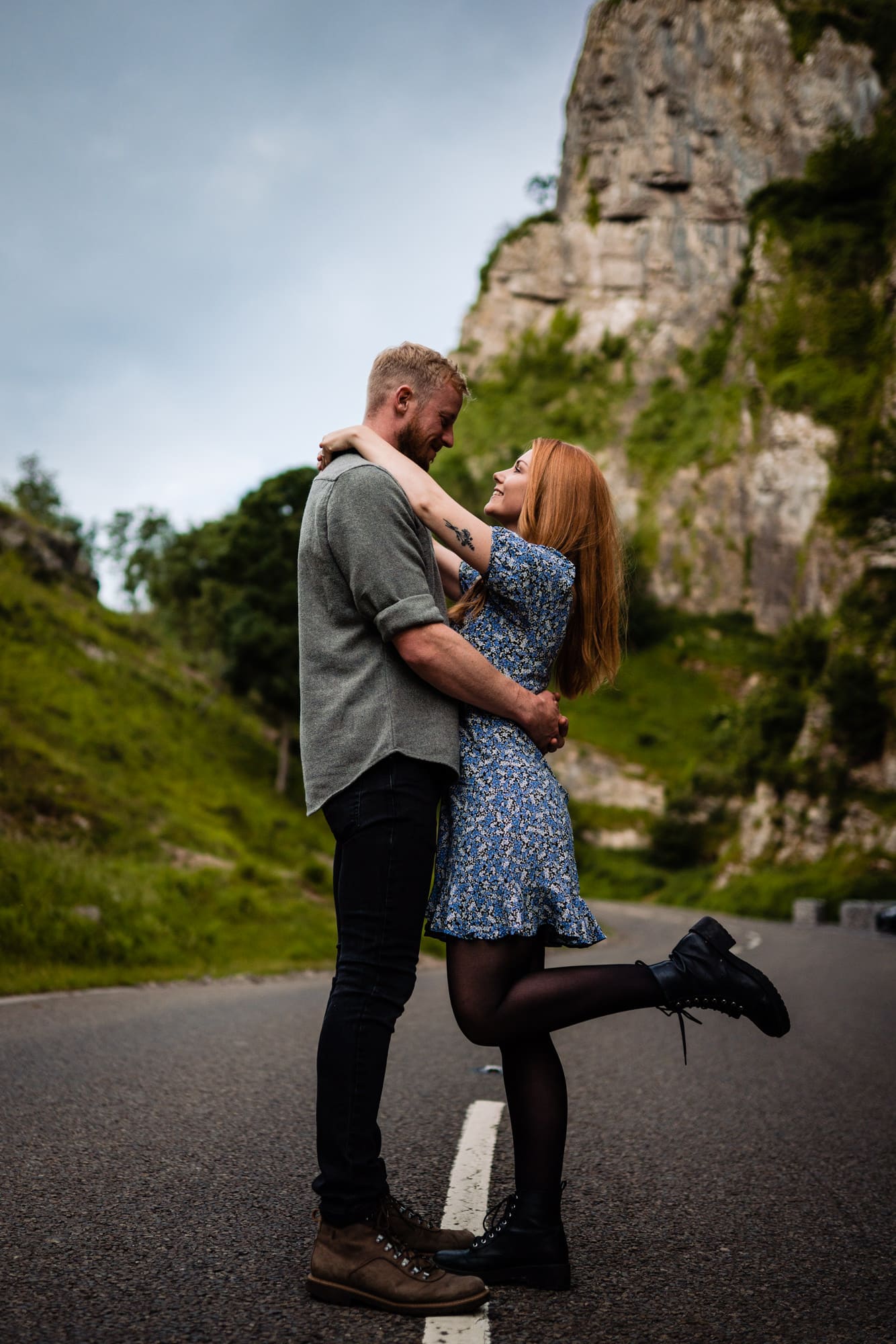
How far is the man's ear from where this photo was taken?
3.01 meters

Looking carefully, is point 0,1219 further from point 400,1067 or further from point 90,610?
point 90,610

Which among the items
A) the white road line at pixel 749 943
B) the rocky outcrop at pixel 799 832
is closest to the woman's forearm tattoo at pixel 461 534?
the white road line at pixel 749 943

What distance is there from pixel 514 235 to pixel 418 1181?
10085cm

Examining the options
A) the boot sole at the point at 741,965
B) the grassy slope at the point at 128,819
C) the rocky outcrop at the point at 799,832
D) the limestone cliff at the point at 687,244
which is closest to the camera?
the boot sole at the point at 741,965

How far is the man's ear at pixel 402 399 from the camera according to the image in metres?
3.01

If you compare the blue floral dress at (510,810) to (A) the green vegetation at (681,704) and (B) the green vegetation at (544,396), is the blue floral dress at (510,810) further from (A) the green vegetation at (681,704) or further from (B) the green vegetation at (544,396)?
Answer: (B) the green vegetation at (544,396)

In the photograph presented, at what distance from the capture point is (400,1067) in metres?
5.89

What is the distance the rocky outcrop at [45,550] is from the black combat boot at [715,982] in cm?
3112

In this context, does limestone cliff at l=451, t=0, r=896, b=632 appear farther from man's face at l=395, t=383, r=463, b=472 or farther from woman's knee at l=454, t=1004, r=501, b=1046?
woman's knee at l=454, t=1004, r=501, b=1046

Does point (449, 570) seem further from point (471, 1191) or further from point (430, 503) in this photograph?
point (471, 1191)

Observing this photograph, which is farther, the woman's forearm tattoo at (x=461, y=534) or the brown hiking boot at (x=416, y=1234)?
the woman's forearm tattoo at (x=461, y=534)

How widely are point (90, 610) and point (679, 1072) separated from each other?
2989 centimetres

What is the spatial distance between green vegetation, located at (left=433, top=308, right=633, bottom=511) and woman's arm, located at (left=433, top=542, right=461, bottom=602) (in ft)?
261

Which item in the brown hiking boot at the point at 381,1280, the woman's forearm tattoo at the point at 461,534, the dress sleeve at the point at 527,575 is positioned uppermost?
the woman's forearm tattoo at the point at 461,534
